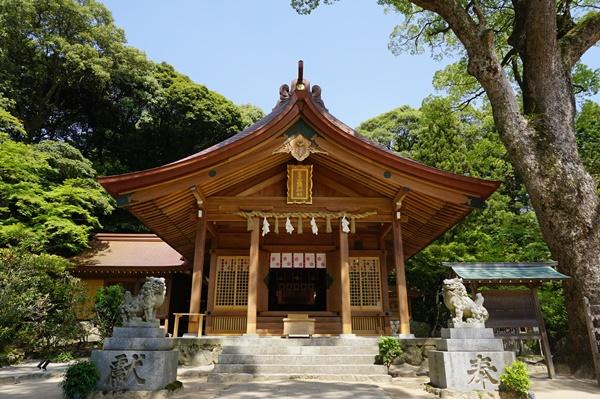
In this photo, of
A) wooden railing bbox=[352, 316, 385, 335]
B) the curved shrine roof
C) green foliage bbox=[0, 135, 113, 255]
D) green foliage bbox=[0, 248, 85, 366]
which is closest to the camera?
the curved shrine roof

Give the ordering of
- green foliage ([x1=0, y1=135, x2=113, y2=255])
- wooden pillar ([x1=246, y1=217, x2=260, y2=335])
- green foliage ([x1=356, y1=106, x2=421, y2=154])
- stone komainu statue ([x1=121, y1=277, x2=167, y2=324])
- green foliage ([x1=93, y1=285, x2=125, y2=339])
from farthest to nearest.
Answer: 1. green foliage ([x1=356, y1=106, x2=421, y2=154])
2. green foliage ([x1=0, y1=135, x2=113, y2=255])
3. green foliage ([x1=93, y1=285, x2=125, y2=339])
4. wooden pillar ([x1=246, y1=217, x2=260, y2=335])
5. stone komainu statue ([x1=121, y1=277, x2=167, y2=324])

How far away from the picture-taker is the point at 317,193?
34.8ft

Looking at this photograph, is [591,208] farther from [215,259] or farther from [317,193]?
[215,259]

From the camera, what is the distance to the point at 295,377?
6.95 meters

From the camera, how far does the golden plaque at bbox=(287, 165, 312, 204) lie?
32.8ft

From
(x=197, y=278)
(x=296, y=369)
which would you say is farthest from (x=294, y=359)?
(x=197, y=278)

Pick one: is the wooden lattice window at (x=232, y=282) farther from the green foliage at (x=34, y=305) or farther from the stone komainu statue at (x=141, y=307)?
the stone komainu statue at (x=141, y=307)

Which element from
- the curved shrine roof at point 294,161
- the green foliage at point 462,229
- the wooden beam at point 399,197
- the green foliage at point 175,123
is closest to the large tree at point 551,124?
the curved shrine roof at point 294,161

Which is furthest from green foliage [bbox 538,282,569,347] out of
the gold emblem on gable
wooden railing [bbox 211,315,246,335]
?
wooden railing [bbox 211,315,246,335]

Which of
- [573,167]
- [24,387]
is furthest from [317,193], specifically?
[24,387]

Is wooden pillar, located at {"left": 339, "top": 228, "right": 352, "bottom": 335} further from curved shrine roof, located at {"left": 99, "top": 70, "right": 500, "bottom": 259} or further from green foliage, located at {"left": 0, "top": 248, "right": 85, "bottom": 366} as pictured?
green foliage, located at {"left": 0, "top": 248, "right": 85, "bottom": 366}

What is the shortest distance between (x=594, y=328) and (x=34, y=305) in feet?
44.0

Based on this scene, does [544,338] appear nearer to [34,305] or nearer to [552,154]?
[552,154]

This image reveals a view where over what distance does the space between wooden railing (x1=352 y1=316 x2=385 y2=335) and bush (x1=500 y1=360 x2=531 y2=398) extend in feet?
17.9
